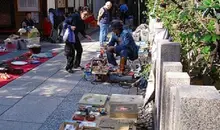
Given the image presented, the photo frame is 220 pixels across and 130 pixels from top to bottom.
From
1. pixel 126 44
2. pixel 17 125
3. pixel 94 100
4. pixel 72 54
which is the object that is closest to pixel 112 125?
pixel 94 100

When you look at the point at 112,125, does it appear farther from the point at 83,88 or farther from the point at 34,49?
the point at 34,49

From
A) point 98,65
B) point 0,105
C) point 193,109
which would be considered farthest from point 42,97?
point 193,109

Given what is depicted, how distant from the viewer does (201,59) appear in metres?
3.94

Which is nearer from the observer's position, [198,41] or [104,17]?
[198,41]

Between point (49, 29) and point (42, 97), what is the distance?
7771mm

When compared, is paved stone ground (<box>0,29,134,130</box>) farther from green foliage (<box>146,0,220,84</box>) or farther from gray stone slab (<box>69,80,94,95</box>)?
green foliage (<box>146,0,220,84</box>)

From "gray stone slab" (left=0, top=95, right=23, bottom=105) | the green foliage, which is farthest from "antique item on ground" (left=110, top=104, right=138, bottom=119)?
"gray stone slab" (left=0, top=95, right=23, bottom=105)

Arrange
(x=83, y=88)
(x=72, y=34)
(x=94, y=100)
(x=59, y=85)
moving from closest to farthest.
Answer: (x=94, y=100), (x=83, y=88), (x=59, y=85), (x=72, y=34)

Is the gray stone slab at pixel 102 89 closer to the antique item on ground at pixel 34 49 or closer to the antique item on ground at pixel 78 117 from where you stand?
the antique item on ground at pixel 78 117

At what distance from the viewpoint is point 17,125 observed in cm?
489

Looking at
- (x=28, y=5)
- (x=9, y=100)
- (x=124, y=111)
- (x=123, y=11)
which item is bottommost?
(x=9, y=100)

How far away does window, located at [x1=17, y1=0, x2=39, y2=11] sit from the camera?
1408 centimetres

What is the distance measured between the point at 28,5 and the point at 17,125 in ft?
33.8

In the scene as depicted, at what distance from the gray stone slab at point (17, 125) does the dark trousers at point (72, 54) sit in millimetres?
3232
